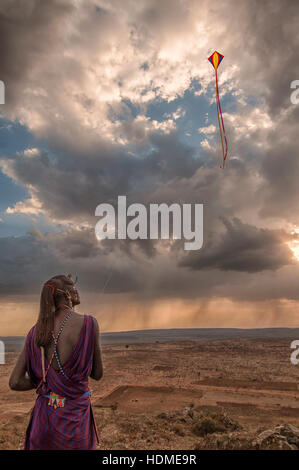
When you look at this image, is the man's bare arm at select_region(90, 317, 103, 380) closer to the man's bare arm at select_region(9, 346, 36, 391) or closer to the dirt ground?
the man's bare arm at select_region(9, 346, 36, 391)

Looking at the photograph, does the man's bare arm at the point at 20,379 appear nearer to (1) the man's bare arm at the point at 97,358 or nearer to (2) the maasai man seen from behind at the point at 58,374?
(2) the maasai man seen from behind at the point at 58,374

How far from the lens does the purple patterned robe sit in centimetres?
309

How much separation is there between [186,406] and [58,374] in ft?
Answer: 54.3

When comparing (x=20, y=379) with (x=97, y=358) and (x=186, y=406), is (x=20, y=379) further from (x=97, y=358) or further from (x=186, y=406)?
(x=186, y=406)

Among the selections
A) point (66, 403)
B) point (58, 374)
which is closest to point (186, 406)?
point (66, 403)

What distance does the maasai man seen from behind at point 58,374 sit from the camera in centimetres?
310

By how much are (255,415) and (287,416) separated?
1.61 m

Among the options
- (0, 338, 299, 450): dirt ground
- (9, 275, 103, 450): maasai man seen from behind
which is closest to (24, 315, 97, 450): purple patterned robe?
(9, 275, 103, 450): maasai man seen from behind

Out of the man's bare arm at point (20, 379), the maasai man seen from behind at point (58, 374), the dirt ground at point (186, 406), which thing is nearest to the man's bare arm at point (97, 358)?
the maasai man seen from behind at point (58, 374)

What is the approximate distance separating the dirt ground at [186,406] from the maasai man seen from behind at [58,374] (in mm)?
7289

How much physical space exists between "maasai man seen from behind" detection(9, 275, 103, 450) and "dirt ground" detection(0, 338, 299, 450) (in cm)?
729

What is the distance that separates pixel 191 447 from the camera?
370 inches
